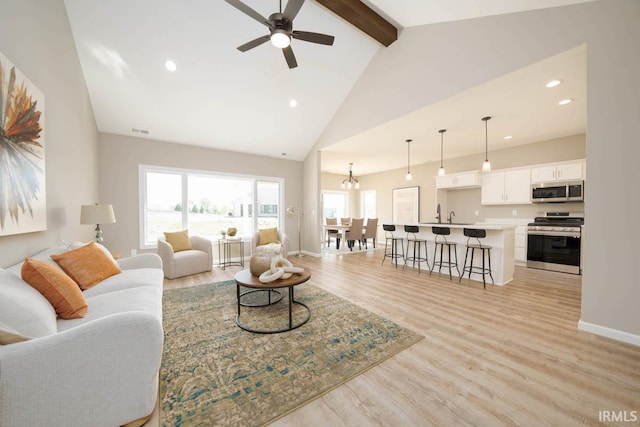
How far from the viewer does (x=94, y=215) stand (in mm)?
3064

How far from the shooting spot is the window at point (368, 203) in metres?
9.07

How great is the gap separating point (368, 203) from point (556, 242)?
5.61m

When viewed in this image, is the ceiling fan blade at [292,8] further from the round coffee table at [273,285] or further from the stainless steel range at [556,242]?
the stainless steel range at [556,242]

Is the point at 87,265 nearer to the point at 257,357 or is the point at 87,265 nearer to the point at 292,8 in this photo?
the point at 257,357

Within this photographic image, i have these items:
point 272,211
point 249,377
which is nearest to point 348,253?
point 272,211

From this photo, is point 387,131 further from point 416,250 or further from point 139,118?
point 139,118

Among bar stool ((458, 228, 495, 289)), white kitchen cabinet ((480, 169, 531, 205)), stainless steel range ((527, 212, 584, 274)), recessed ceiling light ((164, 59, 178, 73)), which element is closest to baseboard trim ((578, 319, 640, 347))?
bar stool ((458, 228, 495, 289))

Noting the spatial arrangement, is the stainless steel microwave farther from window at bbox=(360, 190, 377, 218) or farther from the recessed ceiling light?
the recessed ceiling light

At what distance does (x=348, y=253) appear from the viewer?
6711mm

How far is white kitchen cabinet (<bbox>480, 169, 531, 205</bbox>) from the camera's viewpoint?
502 centimetres

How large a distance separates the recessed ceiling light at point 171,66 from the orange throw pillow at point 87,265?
288 cm

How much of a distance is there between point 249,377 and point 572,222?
6.17 metres

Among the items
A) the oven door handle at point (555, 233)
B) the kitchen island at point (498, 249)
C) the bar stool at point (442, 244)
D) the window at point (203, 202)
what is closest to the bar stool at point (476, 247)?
the kitchen island at point (498, 249)
